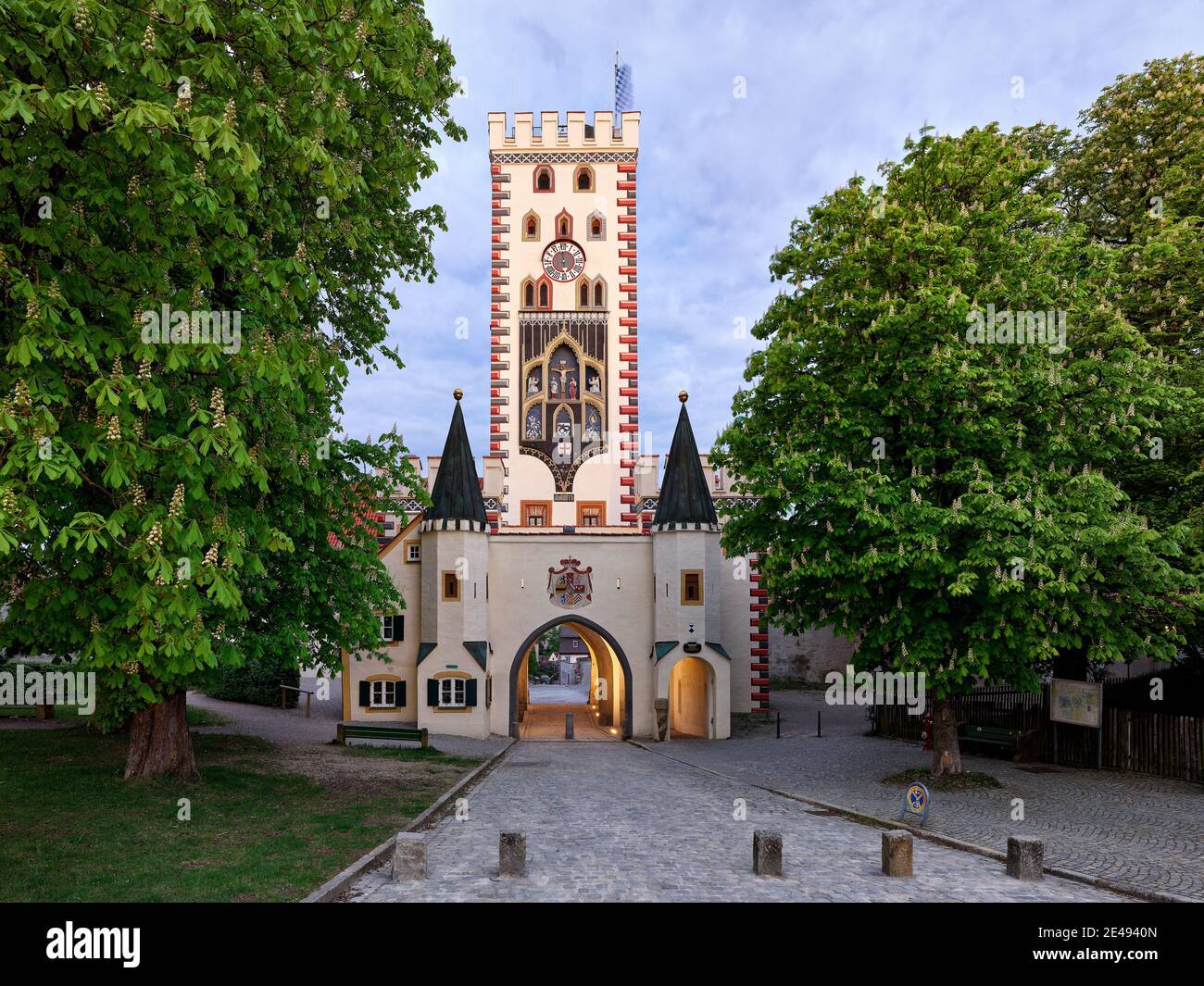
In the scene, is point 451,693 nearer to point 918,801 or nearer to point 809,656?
point 918,801

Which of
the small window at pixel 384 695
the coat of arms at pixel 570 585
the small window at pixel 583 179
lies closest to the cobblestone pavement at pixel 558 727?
the coat of arms at pixel 570 585

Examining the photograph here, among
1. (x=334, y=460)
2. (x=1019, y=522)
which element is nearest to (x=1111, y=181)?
(x=1019, y=522)

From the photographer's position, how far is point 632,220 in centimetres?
3481

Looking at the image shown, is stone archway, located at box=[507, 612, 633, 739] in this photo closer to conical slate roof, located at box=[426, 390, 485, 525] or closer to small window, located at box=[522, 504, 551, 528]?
small window, located at box=[522, 504, 551, 528]

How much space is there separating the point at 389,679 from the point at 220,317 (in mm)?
23125

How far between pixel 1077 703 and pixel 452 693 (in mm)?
19122

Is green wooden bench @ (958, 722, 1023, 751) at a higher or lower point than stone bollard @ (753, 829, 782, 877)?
lower

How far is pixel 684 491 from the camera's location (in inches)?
1180

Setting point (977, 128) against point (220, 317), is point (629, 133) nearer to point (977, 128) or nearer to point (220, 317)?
point (977, 128)

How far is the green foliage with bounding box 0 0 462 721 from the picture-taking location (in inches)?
262

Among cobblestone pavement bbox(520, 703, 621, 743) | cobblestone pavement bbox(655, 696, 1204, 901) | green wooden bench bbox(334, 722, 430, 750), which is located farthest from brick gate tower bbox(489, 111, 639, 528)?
cobblestone pavement bbox(655, 696, 1204, 901)

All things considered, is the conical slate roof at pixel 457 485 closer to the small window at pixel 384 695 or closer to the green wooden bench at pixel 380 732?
the small window at pixel 384 695

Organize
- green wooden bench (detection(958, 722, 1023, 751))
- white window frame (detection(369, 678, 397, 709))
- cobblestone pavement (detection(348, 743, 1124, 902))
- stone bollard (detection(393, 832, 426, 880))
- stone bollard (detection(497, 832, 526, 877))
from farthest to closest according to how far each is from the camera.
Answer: white window frame (detection(369, 678, 397, 709)) < green wooden bench (detection(958, 722, 1023, 751)) < stone bollard (detection(497, 832, 526, 877)) < stone bollard (detection(393, 832, 426, 880)) < cobblestone pavement (detection(348, 743, 1124, 902))

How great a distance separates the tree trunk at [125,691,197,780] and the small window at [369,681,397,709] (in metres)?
15.4
